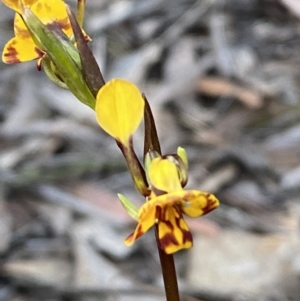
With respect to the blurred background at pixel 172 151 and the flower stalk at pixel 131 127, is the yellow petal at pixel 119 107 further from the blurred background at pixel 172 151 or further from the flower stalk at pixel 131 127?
the blurred background at pixel 172 151

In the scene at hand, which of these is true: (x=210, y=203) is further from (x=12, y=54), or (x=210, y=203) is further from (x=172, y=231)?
(x=12, y=54)

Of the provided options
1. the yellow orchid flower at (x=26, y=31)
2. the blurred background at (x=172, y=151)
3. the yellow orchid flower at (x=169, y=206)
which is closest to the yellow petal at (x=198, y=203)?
the yellow orchid flower at (x=169, y=206)

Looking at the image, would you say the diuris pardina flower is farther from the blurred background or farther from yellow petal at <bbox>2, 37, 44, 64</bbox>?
the blurred background

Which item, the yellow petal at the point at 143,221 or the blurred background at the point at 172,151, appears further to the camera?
the blurred background at the point at 172,151

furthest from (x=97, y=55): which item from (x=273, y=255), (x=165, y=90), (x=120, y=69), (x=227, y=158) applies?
(x=273, y=255)

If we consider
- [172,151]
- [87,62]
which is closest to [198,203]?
[87,62]

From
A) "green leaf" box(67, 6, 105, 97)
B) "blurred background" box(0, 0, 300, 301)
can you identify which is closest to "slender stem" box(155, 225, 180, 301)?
"green leaf" box(67, 6, 105, 97)
